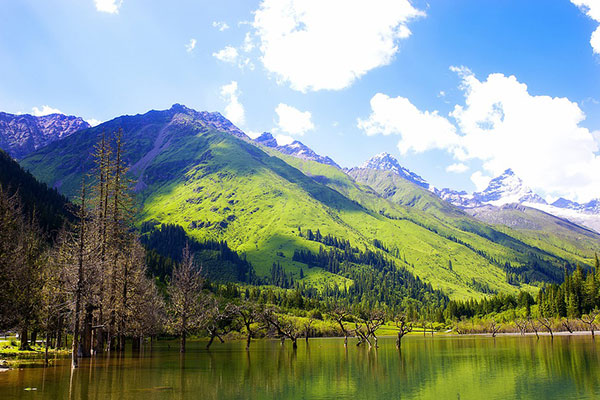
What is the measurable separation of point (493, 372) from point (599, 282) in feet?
432

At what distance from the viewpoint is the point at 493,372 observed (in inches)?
1773

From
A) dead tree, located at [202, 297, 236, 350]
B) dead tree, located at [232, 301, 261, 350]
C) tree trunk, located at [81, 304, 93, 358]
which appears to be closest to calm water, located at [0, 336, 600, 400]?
tree trunk, located at [81, 304, 93, 358]

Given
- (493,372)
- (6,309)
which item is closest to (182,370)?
(6,309)

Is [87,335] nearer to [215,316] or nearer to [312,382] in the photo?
[215,316]

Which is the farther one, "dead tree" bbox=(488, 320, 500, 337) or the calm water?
"dead tree" bbox=(488, 320, 500, 337)

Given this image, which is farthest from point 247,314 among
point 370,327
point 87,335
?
point 87,335

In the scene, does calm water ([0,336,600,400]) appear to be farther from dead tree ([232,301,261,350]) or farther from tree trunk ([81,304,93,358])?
dead tree ([232,301,261,350])

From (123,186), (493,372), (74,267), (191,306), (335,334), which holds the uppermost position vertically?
(123,186)

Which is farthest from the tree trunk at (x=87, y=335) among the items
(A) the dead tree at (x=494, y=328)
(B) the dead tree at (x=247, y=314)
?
(A) the dead tree at (x=494, y=328)

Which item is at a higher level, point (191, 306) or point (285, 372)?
point (191, 306)

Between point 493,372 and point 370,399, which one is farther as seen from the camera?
point 493,372

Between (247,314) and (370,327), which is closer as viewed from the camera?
(247,314)

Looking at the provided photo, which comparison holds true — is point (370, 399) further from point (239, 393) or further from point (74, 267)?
point (74, 267)

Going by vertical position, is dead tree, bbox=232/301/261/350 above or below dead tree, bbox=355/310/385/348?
above
